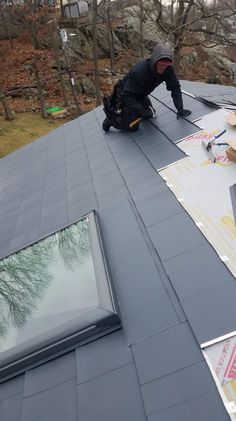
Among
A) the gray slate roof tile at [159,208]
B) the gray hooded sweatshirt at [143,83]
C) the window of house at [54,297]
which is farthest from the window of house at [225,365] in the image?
the gray hooded sweatshirt at [143,83]

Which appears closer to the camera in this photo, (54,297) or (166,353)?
(166,353)

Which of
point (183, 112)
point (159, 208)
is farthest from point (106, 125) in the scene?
point (159, 208)

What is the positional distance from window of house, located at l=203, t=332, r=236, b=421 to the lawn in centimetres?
1855

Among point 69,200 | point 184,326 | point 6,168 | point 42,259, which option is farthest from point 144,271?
point 6,168

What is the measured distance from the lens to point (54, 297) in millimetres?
3590

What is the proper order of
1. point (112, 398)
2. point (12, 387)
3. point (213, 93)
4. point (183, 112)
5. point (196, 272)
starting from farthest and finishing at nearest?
point (213, 93) → point (183, 112) → point (196, 272) → point (12, 387) → point (112, 398)

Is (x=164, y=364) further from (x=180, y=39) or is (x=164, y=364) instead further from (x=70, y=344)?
(x=180, y=39)

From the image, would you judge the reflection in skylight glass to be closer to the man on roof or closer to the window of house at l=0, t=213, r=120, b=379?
the window of house at l=0, t=213, r=120, b=379

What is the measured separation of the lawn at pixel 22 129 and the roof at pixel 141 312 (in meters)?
15.5

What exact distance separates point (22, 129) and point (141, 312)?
2080cm

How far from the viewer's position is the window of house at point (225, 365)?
7.13 ft

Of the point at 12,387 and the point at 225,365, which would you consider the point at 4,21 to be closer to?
the point at 12,387

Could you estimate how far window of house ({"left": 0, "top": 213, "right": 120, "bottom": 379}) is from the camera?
9.86 feet

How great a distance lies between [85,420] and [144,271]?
1401mm
